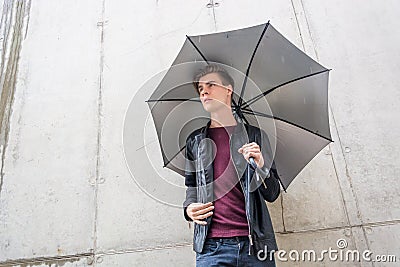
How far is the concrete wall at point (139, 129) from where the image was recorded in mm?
1762

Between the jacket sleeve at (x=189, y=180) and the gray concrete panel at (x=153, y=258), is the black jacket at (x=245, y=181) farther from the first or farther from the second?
the gray concrete panel at (x=153, y=258)

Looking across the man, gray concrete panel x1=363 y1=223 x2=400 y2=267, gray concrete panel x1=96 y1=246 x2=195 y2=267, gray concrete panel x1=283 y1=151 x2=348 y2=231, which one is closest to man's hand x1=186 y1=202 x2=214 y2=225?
the man

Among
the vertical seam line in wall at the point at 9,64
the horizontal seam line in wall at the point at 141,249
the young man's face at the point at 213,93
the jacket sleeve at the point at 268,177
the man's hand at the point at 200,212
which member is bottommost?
the horizontal seam line in wall at the point at 141,249

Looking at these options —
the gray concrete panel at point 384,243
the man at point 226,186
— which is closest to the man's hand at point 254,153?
the man at point 226,186

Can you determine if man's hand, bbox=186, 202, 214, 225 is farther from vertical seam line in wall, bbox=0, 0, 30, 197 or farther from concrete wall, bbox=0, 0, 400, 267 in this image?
vertical seam line in wall, bbox=0, 0, 30, 197

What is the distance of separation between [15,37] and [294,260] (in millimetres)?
2157

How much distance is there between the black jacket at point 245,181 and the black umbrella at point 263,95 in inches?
3.8

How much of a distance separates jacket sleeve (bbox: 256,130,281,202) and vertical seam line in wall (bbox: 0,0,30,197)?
1405mm

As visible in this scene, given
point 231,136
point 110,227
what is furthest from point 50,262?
point 231,136

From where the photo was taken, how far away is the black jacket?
129 cm

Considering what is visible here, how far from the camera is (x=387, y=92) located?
2.02 meters

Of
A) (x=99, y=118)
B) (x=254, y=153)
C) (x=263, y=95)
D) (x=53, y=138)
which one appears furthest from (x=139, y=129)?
(x=254, y=153)

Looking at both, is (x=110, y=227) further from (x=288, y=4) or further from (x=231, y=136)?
(x=288, y=4)

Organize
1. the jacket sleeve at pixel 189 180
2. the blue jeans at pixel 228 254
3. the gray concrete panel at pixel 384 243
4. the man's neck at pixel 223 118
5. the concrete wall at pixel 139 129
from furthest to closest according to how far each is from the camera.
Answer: the concrete wall at pixel 139 129 < the gray concrete panel at pixel 384 243 < the man's neck at pixel 223 118 < the jacket sleeve at pixel 189 180 < the blue jeans at pixel 228 254
